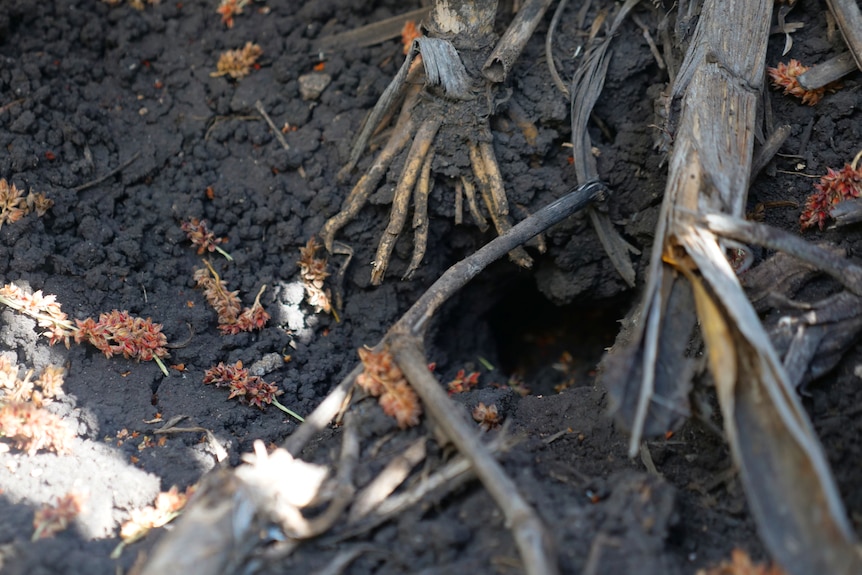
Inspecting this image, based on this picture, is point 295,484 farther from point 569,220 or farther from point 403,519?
point 569,220

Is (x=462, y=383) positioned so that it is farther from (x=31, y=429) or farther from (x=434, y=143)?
(x=31, y=429)

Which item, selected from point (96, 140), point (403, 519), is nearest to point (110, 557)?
point (403, 519)

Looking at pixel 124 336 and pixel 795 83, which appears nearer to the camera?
pixel 124 336

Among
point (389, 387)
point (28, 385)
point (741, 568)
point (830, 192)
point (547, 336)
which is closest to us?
point (741, 568)

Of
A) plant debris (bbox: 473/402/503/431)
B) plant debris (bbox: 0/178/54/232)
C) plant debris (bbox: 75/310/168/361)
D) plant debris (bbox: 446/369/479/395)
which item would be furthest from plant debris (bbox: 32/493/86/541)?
plant debris (bbox: 446/369/479/395)

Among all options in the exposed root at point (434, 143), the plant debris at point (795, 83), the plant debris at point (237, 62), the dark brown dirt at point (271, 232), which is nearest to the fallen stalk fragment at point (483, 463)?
the dark brown dirt at point (271, 232)

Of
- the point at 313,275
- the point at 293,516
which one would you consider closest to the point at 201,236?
the point at 313,275

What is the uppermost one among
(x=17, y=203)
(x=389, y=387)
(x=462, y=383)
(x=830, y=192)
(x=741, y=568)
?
(x=17, y=203)

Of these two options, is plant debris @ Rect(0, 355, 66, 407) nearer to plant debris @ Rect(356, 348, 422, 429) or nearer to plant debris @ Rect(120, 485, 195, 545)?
plant debris @ Rect(120, 485, 195, 545)
